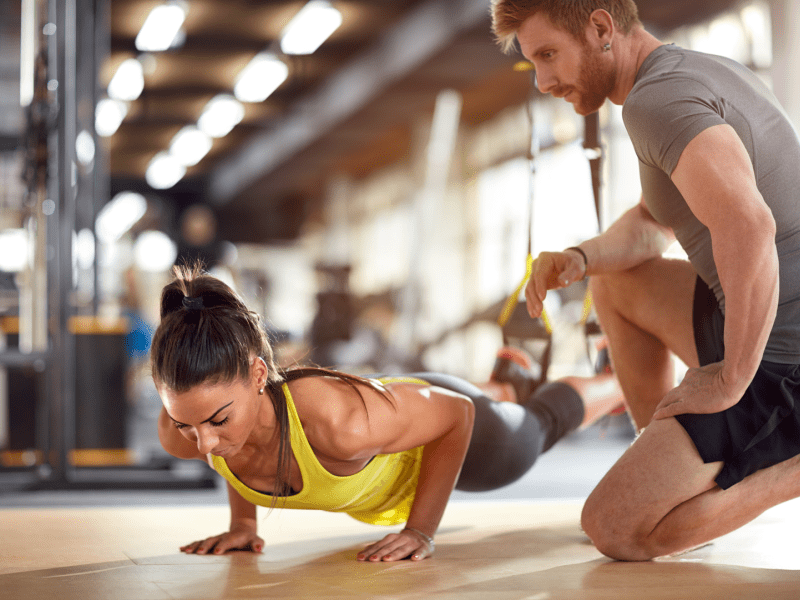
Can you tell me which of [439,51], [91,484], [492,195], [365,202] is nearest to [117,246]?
[365,202]

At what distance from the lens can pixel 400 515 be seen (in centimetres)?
183

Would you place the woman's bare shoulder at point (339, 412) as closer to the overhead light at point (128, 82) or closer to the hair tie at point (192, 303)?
the hair tie at point (192, 303)

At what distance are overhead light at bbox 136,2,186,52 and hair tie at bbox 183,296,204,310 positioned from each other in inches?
266

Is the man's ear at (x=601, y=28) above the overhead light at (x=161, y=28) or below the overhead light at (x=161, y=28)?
below

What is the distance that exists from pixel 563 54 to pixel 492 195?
24.9 ft

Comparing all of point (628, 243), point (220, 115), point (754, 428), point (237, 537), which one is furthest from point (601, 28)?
point (220, 115)

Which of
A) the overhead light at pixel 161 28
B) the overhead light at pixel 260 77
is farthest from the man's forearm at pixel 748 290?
the overhead light at pixel 260 77

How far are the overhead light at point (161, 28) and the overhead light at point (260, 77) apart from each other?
1.00 m

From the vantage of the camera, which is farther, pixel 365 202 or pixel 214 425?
pixel 365 202

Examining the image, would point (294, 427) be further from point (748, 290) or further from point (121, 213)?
point (121, 213)

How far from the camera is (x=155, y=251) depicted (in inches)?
543

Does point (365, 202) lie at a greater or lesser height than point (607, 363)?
greater

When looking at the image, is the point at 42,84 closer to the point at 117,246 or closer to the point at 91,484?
the point at 91,484

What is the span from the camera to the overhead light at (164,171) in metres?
13.7
